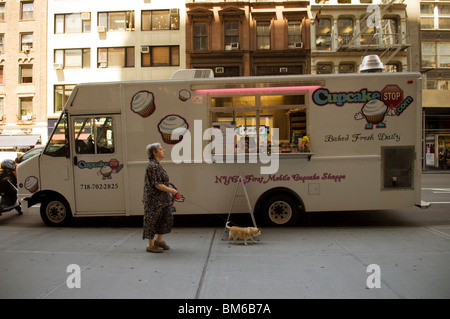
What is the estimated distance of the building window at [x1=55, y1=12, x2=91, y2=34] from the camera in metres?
25.8

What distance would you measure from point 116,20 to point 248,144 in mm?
23029

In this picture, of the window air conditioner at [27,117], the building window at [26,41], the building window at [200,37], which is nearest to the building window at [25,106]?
the window air conditioner at [27,117]

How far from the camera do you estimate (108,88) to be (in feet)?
23.1

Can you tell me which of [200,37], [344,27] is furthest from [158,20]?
[344,27]

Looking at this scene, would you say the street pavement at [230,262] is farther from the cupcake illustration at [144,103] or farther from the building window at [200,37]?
the building window at [200,37]

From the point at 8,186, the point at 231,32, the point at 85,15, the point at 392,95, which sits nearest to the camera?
the point at 392,95

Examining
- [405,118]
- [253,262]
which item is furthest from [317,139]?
[253,262]

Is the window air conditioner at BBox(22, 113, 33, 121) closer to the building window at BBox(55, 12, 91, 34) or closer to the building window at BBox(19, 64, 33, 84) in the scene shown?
the building window at BBox(19, 64, 33, 84)

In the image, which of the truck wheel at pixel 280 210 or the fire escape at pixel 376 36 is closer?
the truck wheel at pixel 280 210

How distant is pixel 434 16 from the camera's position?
26156 millimetres

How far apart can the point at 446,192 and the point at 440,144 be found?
53.1ft

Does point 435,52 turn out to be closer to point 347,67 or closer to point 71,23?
point 347,67

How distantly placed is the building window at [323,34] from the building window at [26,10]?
22.5m

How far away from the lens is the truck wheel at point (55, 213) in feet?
24.0
